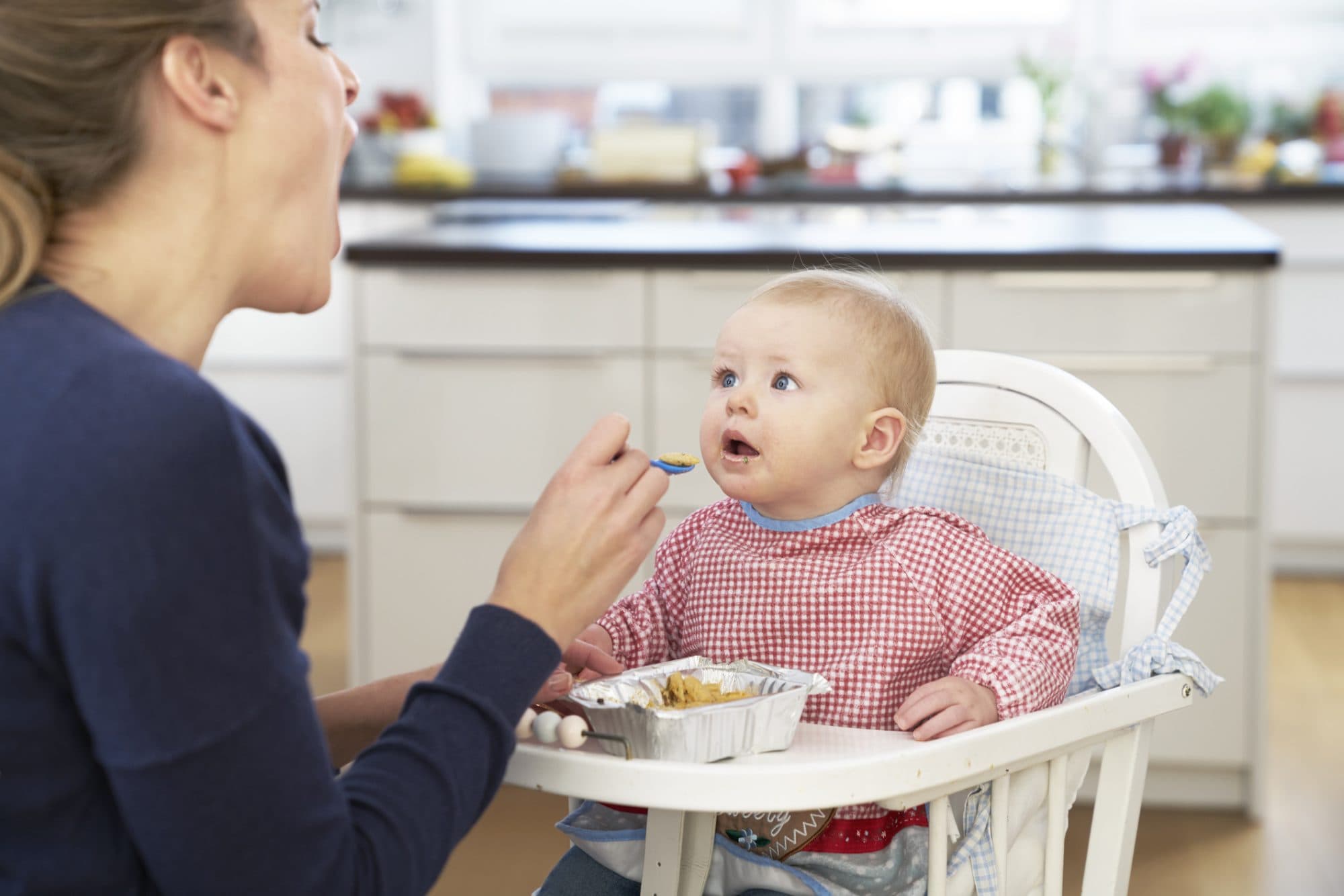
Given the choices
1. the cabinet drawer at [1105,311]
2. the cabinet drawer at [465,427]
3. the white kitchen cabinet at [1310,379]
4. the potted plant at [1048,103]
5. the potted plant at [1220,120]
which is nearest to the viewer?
the cabinet drawer at [1105,311]

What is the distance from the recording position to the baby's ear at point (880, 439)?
51.0 inches

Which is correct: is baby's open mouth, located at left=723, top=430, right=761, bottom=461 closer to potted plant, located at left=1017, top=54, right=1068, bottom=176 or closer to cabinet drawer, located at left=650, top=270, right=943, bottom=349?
cabinet drawer, located at left=650, top=270, right=943, bottom=349

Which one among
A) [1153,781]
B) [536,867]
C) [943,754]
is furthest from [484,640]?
[1153,781]

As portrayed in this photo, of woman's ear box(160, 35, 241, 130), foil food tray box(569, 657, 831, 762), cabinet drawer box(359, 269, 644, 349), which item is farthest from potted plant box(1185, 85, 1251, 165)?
woman's ear box(160, 35, 241, 130)

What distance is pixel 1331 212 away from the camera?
13.8ft

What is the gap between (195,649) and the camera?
0.72 m

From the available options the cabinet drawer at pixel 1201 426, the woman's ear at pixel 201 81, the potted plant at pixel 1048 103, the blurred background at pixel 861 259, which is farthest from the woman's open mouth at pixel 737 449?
the potted plant at pixel 1048 103

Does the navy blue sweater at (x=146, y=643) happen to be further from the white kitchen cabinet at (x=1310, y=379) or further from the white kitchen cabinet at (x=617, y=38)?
the white kitchen cabinet at (x=617, y=38)

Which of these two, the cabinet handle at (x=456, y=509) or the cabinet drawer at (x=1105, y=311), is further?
the cabinet handle at (x=456, y=509)

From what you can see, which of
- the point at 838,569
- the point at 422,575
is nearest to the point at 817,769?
the point at 838,569

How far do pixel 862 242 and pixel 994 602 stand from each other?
5.25 feet

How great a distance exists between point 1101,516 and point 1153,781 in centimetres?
157

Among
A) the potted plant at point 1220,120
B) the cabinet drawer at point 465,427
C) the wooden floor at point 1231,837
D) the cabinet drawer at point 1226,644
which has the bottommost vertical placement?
the wooden floor at point 1231,837

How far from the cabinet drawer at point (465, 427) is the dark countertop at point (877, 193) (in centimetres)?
183
